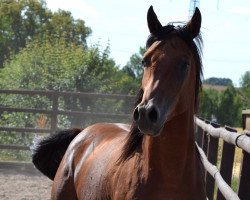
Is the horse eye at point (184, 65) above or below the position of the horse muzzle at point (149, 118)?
above

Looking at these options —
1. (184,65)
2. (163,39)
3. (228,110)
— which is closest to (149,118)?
(184,65)

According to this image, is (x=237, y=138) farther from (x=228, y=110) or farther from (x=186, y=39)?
(x=228, y=110)

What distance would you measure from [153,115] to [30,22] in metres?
54.9

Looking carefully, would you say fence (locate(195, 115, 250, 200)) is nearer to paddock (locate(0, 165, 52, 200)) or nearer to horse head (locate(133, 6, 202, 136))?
horse head (locate(133, 6, 202, 136))

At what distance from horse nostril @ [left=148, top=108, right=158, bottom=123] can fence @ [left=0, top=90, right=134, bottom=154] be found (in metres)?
9.24

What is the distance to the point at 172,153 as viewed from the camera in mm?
3242

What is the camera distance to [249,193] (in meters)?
3.64

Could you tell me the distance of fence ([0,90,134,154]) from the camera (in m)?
12.3

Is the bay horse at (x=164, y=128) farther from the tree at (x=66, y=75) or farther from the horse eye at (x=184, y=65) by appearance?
the tree at (x=66, y=75)

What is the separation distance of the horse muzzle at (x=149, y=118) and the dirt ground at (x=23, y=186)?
5878 mm

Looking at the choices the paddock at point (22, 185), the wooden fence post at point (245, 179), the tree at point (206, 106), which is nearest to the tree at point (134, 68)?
the tree at point (206, 106)

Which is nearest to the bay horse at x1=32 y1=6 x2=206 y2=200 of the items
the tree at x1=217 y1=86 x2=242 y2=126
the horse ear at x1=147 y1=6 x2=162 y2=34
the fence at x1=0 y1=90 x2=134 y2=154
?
the horse ear at x1=147 y1=6 x2=162 y2=34

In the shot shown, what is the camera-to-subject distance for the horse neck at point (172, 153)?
10.5ft

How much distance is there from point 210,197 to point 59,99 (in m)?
8.46
